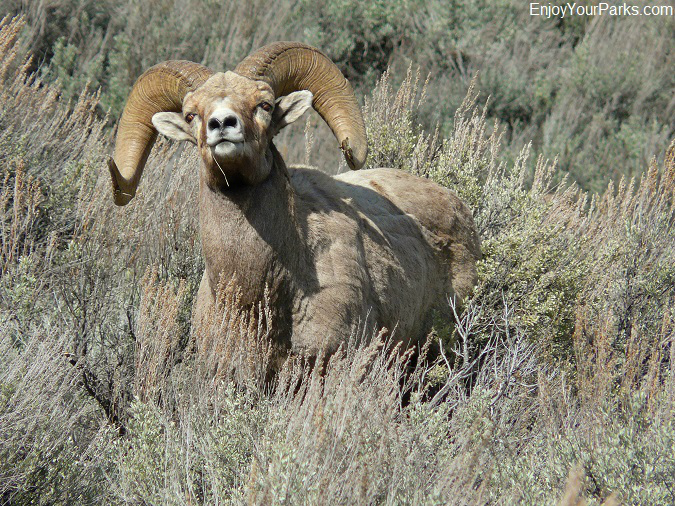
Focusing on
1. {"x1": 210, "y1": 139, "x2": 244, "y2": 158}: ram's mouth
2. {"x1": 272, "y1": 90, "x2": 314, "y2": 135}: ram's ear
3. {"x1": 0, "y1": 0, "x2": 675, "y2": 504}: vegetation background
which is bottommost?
{"x1": 0, "y1": 0, "x2": 675, "y2": 504}: vegetation background

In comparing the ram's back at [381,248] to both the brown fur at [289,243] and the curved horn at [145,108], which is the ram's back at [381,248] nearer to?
the brown fur at [289,243]

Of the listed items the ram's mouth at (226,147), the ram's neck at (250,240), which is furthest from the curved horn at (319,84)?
the ram's mouth at (226,147)

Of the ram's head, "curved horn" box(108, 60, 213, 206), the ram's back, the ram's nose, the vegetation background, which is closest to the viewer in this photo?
the vegetation background

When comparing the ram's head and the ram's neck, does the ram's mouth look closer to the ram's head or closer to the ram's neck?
the ram's head

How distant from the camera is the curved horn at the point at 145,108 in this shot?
4.93m

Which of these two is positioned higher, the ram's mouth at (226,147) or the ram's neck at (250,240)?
the ram's mouth at (226,147)

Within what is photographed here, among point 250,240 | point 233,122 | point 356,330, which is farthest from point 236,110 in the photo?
point 356,330

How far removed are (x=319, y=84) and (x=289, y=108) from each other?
0.40 m

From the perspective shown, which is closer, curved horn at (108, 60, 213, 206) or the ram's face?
the ram's face

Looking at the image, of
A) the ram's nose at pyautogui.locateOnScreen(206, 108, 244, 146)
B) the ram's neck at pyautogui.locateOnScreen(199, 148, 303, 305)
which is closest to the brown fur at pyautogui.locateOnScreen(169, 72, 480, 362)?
the ram's neck at pyautogui.locateOnScreen(199, 148, 303, 305)

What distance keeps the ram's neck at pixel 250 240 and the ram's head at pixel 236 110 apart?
4.4 inches

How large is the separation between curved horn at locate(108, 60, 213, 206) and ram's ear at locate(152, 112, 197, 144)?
0.42 ft

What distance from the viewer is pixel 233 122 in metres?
4.29

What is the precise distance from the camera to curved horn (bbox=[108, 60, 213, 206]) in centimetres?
493
